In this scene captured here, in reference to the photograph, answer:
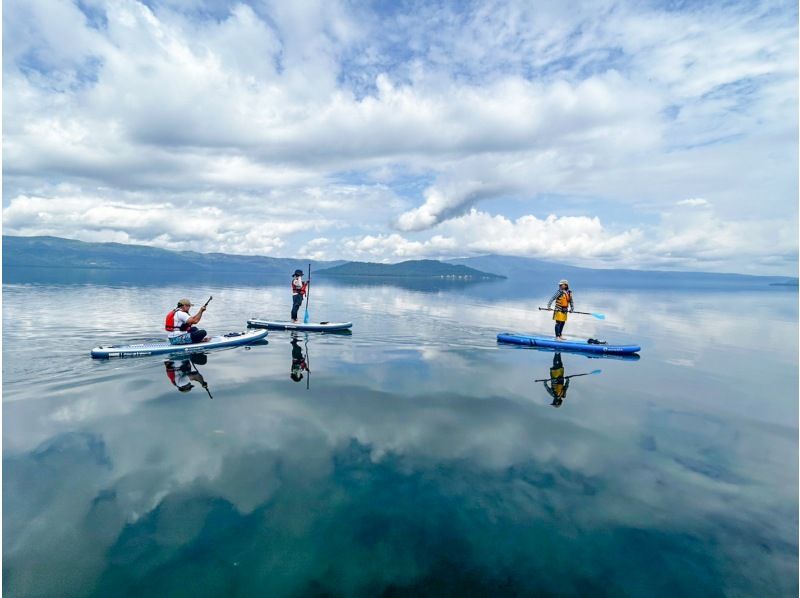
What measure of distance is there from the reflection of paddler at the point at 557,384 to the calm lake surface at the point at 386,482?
387 millimetres

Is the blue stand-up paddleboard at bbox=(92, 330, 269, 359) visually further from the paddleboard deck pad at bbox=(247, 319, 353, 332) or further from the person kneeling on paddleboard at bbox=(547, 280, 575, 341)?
the person kneeling on paddleboard at bbox=(547, 280, 575, 341)

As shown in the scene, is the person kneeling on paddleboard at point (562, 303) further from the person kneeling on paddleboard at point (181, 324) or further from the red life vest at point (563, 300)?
the person kneeling on paddleboard at point (181, 324)

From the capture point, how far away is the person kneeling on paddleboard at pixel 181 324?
21.7 metres

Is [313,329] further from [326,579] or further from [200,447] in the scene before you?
[326,579]

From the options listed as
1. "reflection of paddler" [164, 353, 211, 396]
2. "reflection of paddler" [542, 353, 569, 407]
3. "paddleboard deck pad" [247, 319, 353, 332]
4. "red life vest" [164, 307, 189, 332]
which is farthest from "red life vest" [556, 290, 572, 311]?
"red life vest" [164, 307, 189, 332]

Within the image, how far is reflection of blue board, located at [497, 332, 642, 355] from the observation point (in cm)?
2602

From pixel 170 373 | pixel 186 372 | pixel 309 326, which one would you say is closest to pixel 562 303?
pixel 309 326

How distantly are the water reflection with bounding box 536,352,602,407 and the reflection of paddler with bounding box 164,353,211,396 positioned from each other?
50.0ft

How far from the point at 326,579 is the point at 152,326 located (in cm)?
3012

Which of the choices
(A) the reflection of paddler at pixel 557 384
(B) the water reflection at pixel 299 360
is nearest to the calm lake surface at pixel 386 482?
(A) the reflection of paddler at pixel 557 384

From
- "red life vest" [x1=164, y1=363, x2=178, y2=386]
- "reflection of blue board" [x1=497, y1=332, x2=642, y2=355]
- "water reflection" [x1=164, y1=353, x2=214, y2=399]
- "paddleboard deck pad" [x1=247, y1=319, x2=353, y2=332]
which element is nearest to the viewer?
"water reflection" [x1=164, y1=353, x2=214, y2=399]

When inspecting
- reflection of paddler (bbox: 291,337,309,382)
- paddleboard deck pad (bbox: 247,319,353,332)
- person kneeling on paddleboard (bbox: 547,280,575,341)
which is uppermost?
person kneeling on paddleboard (bbox: 547,280,575,341)

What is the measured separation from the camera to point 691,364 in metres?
25.0

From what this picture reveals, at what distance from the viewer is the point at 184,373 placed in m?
18.8
